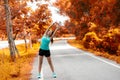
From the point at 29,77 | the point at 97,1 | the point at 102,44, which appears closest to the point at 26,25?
the point at 102,44

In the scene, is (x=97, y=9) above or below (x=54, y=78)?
above

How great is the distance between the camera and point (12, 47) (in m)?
27.3

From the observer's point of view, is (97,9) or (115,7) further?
(97,9)

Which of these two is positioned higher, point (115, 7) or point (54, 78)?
point (115, 7)

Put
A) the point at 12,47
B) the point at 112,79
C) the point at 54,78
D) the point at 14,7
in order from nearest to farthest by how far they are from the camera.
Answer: the point at 112,79
the point at 54,78
the point at 12,47
the point at 14,7

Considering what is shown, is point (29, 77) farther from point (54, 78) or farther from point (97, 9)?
point (97, 9)

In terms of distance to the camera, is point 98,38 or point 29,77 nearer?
point 29,77

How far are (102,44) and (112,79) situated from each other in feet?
83.5

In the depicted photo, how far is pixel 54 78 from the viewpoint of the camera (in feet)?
52.6

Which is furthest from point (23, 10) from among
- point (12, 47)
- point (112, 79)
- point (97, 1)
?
point (112, 79)

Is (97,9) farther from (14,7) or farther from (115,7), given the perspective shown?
(14,7)

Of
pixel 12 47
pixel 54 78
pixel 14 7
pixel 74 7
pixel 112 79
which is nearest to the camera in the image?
pixel 112 79

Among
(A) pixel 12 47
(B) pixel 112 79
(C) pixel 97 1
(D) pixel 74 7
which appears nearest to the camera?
(B) pixel 112 79

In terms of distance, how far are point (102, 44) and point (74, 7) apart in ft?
38.4
